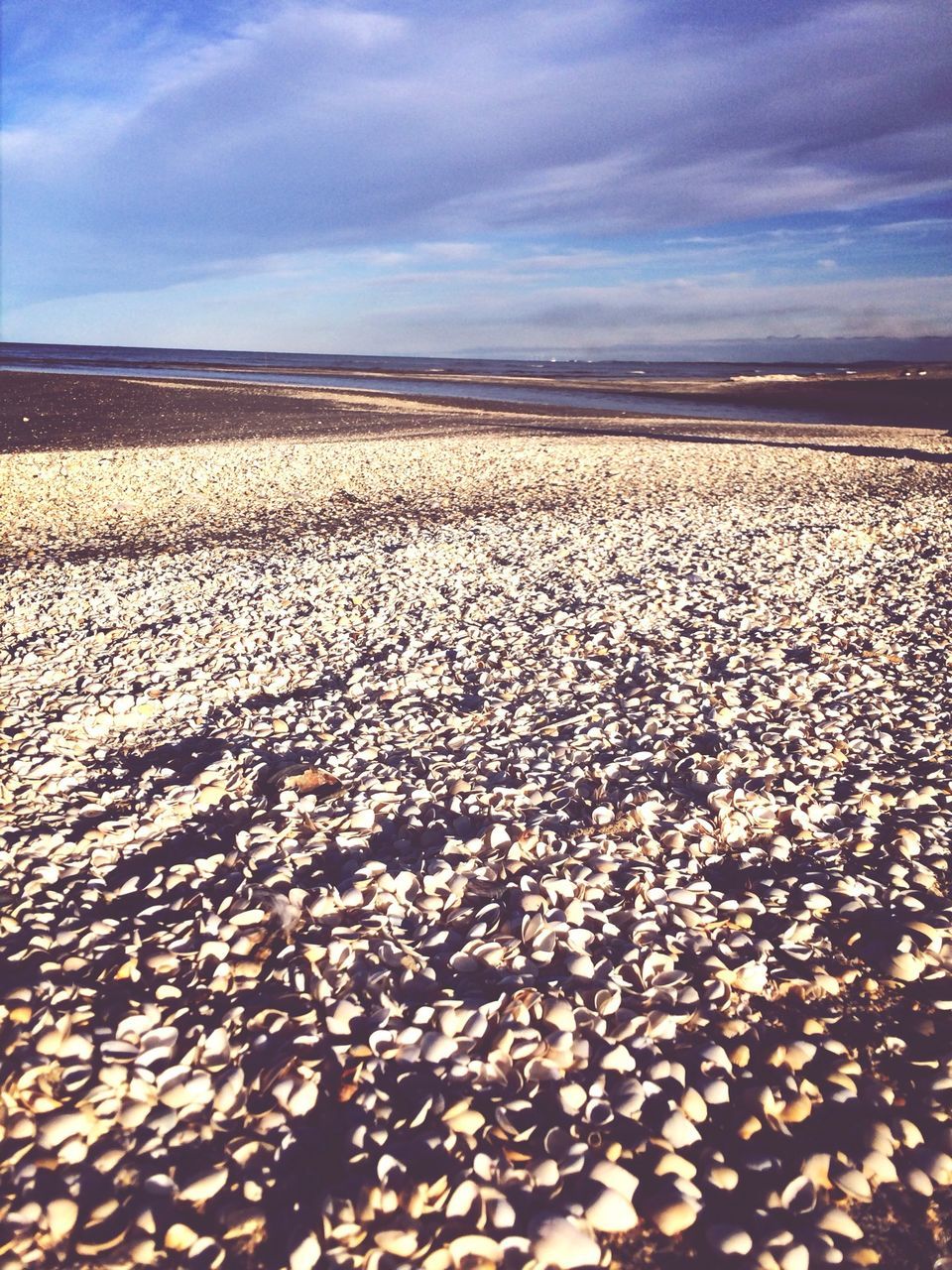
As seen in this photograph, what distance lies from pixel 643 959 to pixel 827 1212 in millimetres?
1105

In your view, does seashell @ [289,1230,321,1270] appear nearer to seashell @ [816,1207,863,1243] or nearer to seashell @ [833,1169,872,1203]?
seashell @ [816,1207,863,1243]

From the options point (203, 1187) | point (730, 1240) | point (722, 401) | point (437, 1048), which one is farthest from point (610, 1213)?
point (722, 401)

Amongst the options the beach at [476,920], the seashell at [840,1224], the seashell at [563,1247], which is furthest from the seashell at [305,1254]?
the seashell at [840,1224]

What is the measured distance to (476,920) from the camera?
12.0 ft

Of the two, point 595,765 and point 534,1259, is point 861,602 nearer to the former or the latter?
point 595,765

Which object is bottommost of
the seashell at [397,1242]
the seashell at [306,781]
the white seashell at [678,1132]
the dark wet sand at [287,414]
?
the white seashell at [678,1132]

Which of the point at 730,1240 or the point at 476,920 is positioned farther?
the point at 476,920

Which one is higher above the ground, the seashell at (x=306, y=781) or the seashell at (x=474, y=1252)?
the seashell at (x=306, y=781)

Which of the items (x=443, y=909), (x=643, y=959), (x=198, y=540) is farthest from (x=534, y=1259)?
(x=198, y=540)

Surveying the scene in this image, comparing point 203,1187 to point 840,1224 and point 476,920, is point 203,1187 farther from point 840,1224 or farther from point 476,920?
point 840,1224

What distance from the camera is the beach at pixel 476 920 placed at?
246cm

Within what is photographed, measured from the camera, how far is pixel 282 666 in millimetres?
6414

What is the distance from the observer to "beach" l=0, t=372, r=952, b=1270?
246cm

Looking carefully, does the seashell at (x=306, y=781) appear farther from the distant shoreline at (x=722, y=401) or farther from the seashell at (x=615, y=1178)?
the distant shoreline at (x=722, y=401)
